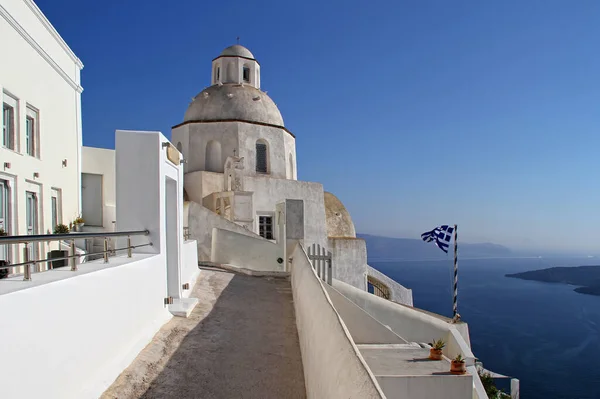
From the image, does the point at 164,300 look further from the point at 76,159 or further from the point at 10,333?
the point at 76,159

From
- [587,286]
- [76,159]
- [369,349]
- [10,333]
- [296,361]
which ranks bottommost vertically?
[587,286]

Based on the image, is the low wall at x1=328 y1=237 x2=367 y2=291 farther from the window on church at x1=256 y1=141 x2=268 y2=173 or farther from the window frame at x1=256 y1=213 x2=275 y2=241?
the window on church at x1=256 y1=141 x2=268 y2=173

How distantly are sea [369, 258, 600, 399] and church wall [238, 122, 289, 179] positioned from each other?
26.9 meters

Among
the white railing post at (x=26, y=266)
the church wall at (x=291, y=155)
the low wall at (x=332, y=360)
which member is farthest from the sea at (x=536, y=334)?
the white railing post at (x=26, y=266)

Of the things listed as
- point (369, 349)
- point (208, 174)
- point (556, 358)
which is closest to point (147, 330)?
point (369, 349)

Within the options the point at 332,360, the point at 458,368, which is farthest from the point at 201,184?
the point at 332,360

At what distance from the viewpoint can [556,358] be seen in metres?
50.1

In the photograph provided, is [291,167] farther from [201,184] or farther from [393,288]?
[393,288]

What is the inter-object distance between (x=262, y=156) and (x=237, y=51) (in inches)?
273

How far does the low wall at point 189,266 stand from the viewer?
32.2 ft

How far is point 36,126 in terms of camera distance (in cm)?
1264

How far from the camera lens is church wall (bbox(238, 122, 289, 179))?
992 inches

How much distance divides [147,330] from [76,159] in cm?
1035

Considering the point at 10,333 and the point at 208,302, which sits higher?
the point at 10,333
